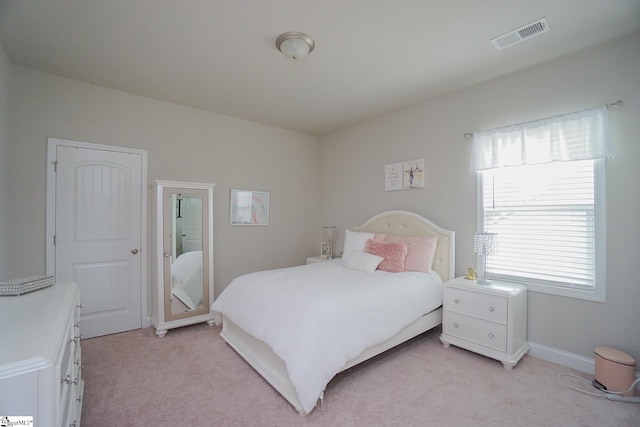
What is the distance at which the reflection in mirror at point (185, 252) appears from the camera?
10.5 feet

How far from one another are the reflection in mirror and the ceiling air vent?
3.26 metres

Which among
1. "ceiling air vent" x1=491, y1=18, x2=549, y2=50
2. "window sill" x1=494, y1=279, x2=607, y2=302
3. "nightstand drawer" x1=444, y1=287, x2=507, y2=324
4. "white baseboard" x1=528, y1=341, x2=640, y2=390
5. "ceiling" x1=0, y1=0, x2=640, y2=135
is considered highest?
"ceiling" x1=0, y1=0, x2=640, y2=135

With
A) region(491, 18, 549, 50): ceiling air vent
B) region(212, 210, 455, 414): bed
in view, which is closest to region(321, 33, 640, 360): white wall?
region(491, 18, 549, 50): ceiling air vent

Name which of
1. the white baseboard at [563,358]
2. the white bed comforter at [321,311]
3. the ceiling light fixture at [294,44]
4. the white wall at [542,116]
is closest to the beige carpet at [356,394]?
the white baseboard at [563,358]

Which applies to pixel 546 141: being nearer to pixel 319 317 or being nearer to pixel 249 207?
pixel 319 317

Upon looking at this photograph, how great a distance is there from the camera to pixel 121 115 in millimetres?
3242

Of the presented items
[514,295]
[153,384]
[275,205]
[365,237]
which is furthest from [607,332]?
[275,205]

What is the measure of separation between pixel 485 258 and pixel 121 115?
420 centimetres

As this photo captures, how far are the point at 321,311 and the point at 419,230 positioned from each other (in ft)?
6.29

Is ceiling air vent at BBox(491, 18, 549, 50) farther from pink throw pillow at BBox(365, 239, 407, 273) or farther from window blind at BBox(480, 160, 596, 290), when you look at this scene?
pink throw pillow at BBox(365, 239, 407, 273)

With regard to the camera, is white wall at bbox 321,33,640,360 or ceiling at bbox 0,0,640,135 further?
white wall at bbox 321,33,640,360

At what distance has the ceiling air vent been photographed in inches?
83.0

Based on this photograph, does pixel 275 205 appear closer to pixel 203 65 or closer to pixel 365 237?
pixel 365 237

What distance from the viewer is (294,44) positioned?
7.43 ft
